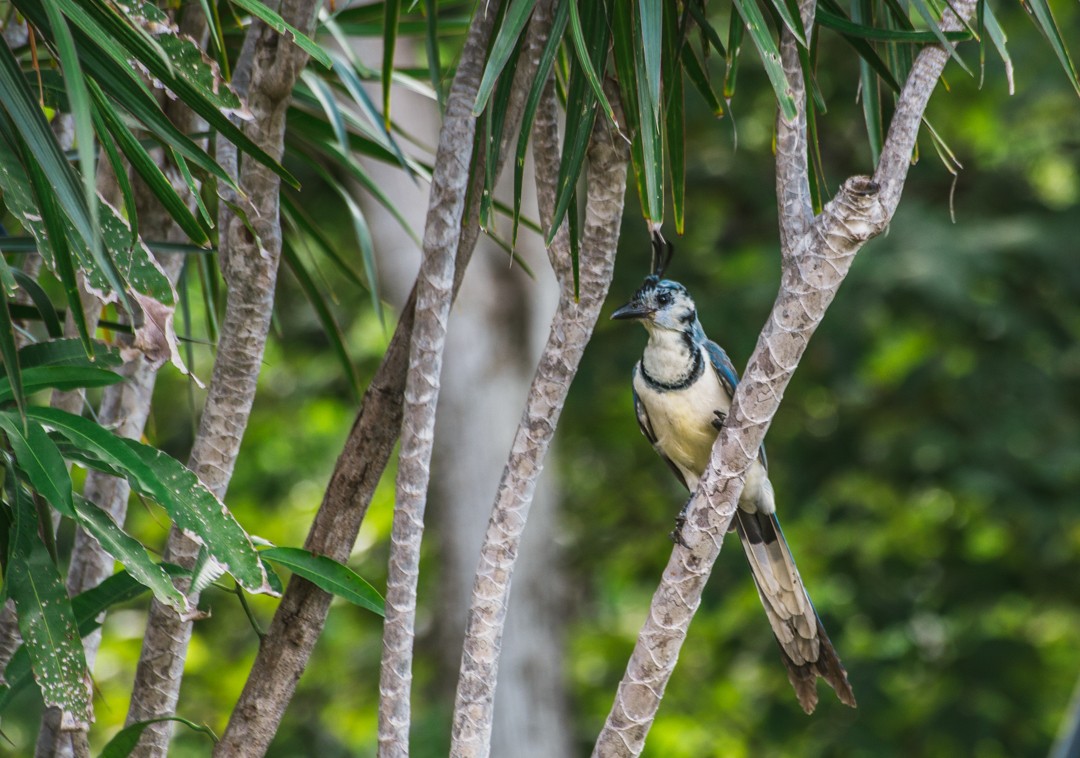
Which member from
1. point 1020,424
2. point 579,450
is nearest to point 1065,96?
point 1020,424

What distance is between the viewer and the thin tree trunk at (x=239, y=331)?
2.04 metres

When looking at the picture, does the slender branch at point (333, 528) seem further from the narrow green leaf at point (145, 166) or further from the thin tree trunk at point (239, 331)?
the narrow green leaf at point (145, 166)

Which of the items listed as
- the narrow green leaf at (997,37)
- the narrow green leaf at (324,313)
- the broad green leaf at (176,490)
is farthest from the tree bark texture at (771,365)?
the narrow green leaf at (324,313)

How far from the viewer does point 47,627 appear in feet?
5.70

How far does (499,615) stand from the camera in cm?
190

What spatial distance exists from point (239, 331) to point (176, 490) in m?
0.40

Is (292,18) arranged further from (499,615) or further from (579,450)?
(579,450)

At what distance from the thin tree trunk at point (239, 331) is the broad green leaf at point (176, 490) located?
1.02 ft

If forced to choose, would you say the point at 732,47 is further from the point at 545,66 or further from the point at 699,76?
the point at 545,66

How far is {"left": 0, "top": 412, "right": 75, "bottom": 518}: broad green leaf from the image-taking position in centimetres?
165

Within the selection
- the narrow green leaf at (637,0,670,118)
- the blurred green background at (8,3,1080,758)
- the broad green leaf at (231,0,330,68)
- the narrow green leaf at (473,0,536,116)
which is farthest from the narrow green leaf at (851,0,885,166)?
the blurred green background at (8,3,1080,758)

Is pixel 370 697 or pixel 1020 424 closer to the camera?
pixel 1020 424

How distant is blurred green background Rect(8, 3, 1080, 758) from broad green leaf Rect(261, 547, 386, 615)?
3.48 metres

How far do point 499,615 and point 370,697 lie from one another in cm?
513
